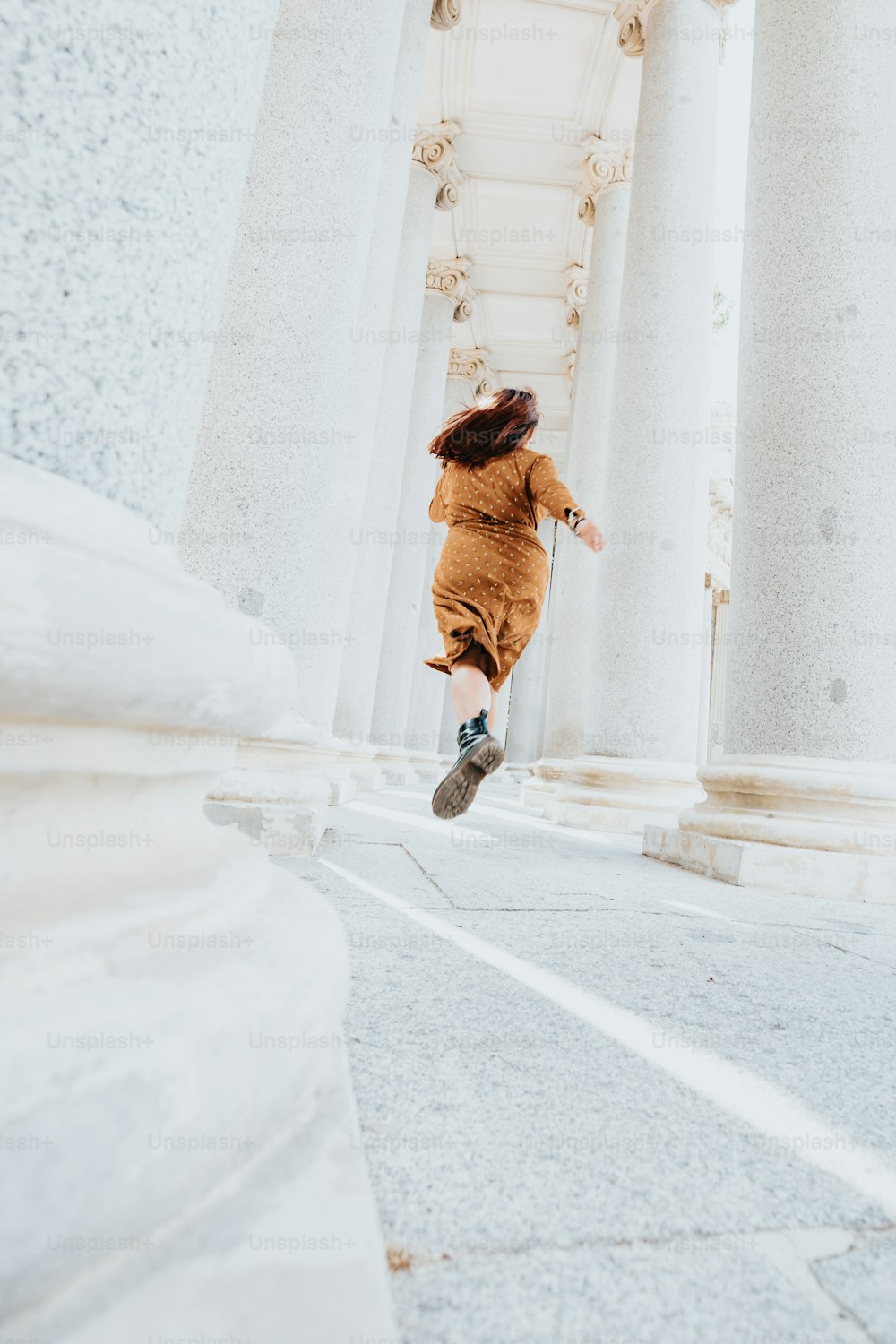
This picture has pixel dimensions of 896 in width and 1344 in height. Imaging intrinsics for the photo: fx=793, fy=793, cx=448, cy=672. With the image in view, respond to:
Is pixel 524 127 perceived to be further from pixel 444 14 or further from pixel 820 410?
pixel 820 410

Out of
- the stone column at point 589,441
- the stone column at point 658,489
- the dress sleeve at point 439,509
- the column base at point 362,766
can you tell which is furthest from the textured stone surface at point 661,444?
the stone column at point 589,441

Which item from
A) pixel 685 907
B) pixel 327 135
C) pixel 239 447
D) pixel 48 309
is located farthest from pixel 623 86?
pixel 48 309

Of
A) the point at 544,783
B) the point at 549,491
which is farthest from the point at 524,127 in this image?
the point at 549,491

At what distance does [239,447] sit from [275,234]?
3.39m

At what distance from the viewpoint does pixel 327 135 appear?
38.5 feet

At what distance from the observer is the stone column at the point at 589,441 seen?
3312 cm

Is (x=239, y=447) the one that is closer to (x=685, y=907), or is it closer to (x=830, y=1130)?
(x=685, y=907)

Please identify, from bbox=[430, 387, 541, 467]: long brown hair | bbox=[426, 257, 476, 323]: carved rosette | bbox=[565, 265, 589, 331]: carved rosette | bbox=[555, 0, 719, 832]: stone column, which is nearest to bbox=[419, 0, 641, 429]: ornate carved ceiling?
bbox=[565, 265, 589, 331]: carved rosette

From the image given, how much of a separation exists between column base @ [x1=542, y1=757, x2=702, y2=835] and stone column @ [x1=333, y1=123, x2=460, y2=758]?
8.24 meters

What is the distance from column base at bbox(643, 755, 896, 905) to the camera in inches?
464

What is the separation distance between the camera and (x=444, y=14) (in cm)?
2906

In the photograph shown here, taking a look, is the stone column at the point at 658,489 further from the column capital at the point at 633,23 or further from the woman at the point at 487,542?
the woman at the point at 487,542

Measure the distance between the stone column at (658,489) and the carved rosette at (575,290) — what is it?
25299 millimetres

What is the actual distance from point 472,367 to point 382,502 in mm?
32206
